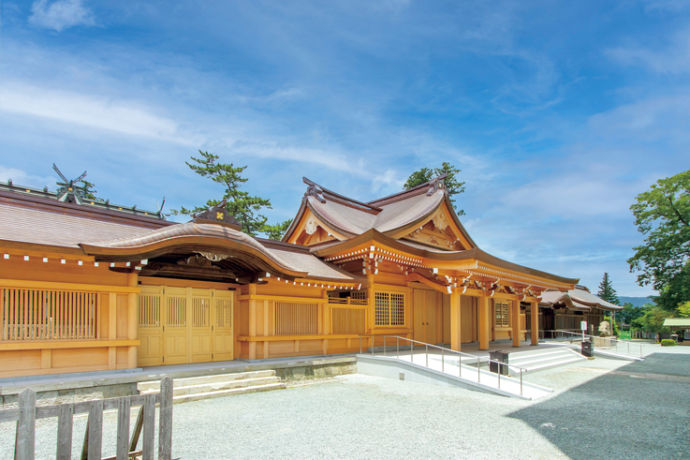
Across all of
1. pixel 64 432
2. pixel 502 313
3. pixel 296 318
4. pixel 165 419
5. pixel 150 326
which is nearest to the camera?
pixel 64 432

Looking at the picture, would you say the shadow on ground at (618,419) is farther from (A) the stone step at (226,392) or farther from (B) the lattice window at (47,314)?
(B) the lattice window at (47,314)

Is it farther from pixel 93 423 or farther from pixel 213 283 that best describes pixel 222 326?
pixel 93 423

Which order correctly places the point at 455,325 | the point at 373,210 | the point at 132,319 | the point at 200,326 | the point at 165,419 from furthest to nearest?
the point at 373,210 → the point at 455,325 → the point at 200,326 → the point at 132,319 → the point at 165,419

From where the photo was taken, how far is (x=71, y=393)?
23.6 feet

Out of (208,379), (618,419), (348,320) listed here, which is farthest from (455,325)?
(208,379)

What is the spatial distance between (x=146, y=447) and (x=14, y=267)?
5.25m

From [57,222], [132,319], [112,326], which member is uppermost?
[57,222]

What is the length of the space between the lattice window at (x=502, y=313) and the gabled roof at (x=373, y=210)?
4.24 meters

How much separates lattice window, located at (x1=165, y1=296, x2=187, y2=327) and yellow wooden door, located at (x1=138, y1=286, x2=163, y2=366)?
0.22 metres

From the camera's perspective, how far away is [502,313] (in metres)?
20.6

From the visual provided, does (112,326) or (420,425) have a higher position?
(112,326)

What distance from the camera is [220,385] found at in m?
8.66

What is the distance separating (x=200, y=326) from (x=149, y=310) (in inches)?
52.2

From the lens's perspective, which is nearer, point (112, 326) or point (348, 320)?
point (112, 326)
